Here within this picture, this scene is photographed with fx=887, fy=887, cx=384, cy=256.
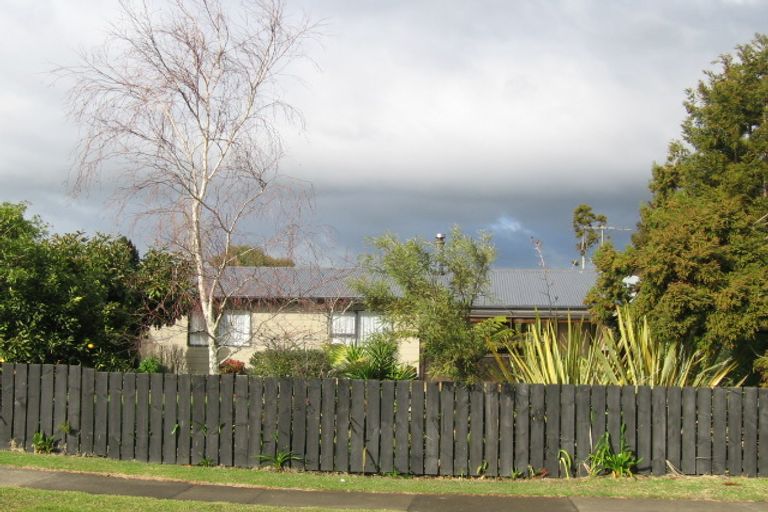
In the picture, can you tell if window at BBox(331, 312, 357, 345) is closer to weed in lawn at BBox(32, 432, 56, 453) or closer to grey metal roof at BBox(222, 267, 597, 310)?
grey metal roof at BBox(222, 267, 597, 310)

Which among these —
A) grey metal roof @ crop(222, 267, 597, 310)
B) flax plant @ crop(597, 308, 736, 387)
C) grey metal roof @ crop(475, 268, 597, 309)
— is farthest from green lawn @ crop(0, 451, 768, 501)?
grey metal roof @ crop(475, 268, 597, 309)

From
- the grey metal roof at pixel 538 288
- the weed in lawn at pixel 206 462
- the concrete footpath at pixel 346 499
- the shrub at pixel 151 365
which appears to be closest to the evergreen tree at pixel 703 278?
the concrete footpath at pixel 346 499

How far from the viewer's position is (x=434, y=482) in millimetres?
12062

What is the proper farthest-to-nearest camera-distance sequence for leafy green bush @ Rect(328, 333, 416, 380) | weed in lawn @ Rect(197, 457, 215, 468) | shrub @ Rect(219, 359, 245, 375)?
shrub @ Rect(219, 359, 245, 375) → leafy green bush @ Rect(328, 333, 416, 380) → weed in lawn @ Rect(197, 457, 215, 468)

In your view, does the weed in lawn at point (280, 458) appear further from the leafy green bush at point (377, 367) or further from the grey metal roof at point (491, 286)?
the leafy green bush at point (377, 367)

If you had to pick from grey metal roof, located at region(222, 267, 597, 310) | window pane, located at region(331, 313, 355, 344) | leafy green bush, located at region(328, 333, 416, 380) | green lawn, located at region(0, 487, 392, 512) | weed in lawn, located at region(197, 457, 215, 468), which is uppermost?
grey metal roof, located at region(222, 267, 597, 310)

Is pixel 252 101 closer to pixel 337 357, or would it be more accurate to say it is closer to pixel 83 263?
pixel 83 263

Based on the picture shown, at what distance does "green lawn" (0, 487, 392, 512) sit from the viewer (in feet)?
30.1

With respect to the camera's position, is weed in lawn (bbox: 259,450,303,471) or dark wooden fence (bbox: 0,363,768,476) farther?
weed in lawn (bbox: 259,450,303,471)

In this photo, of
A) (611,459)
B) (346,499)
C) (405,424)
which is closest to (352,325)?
(405,424)

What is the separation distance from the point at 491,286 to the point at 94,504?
55.2 ft

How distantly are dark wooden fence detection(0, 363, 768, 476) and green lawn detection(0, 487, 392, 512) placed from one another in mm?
2795

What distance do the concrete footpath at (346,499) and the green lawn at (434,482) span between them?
32 cm

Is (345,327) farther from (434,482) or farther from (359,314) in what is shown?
(434,482)
